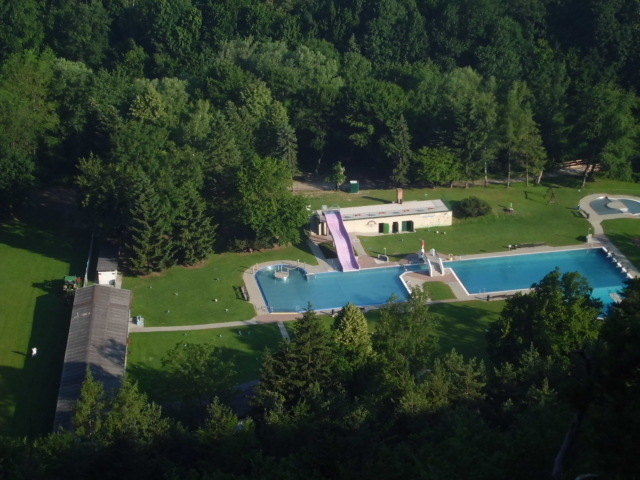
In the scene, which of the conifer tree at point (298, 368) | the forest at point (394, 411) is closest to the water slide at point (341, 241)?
the forest at point (394, 411)

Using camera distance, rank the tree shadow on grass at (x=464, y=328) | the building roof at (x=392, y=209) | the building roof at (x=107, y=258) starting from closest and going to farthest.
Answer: the tree shadow on grass at (x=464, y=328) → the building roof at (x=107, y=258) → the building roof at (x=392, y=209)

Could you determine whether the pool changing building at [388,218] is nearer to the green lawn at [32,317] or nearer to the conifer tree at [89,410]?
the green lawn at [32,317]

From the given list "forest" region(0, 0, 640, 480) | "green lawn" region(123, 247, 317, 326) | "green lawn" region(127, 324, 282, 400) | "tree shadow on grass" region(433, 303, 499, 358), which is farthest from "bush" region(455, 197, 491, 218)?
"green lawn" region(127, 324, 282, 400)

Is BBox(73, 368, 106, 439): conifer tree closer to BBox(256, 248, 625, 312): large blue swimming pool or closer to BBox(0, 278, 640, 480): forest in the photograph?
BBox(0, 278, 640, 480): forest

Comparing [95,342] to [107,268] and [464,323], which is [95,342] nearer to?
[107,268]

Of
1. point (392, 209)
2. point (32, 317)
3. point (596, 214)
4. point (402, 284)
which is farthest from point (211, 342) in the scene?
point (596, 214)
